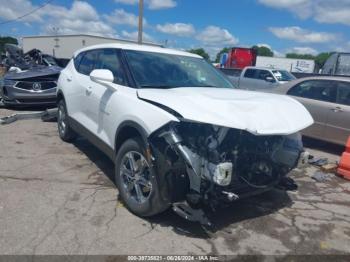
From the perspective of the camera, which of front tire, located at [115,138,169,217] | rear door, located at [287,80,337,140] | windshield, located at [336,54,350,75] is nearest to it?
front tire, located at [115,138,169,217]

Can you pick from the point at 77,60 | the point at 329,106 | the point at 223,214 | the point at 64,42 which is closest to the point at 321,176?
the point at 329,106

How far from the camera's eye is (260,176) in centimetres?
373

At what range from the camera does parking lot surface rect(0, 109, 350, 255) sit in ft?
10.7

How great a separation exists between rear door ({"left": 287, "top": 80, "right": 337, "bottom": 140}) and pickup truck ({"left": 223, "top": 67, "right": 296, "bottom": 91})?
7.73m

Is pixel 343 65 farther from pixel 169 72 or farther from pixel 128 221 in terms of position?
pixel 128 221

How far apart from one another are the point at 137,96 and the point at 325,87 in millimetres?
5211

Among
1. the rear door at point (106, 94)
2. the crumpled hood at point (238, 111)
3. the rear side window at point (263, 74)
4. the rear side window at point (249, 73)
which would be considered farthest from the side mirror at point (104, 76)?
the rear side window at point (249, 73)

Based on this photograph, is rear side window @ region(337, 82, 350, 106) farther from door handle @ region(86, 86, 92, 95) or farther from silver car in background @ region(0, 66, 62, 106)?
silver car in background @ region(0, 66, 62, 106)

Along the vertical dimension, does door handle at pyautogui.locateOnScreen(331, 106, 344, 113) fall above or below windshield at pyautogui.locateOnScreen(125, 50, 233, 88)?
below

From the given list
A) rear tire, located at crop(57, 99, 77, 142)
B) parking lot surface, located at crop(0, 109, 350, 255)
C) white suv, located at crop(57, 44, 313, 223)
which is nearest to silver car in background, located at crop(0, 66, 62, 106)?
rear tire, located at crop(57, 99, 77, 142)

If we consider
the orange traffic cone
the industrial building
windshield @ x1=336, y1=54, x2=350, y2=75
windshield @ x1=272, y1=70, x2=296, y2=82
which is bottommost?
the orange traffic cone

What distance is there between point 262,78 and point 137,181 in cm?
1382

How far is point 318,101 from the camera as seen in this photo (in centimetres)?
739

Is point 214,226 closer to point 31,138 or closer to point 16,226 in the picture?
point 16,226
